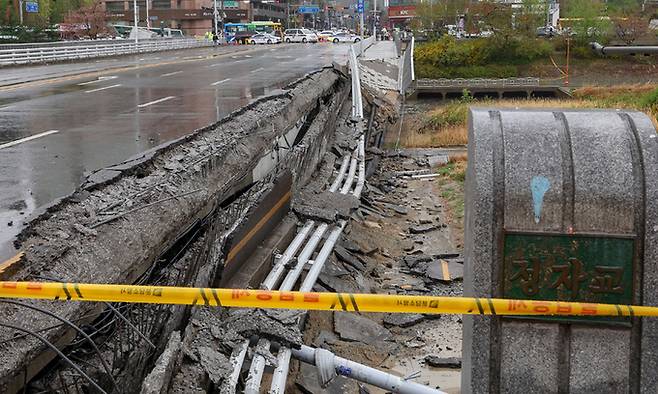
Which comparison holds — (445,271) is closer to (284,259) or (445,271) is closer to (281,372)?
(284,259)

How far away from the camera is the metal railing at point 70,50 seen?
33.1 meters

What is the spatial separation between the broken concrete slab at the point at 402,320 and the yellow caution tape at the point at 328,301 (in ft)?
17.7

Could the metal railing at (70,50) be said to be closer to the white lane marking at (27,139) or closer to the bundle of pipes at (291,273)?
the white lane marking at (27,139)

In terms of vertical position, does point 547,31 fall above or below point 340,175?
above

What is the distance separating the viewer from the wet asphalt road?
835cm

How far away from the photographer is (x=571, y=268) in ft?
12.3

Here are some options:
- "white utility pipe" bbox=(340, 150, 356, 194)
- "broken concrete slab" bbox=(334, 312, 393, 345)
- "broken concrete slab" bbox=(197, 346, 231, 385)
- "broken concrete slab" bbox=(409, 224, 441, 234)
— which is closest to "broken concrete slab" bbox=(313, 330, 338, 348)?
"broken concrete slab" bbox=(334, 312, 393, 345)

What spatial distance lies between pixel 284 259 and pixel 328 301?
14.4 ft

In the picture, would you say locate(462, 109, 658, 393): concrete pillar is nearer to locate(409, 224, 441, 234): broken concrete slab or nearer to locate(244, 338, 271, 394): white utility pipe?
locate(244, 338, 271, 394): white utility pipe

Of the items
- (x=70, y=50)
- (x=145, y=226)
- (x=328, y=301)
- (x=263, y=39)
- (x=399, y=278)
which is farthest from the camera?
(x=263, y=39)

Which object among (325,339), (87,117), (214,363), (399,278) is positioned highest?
(87,117)

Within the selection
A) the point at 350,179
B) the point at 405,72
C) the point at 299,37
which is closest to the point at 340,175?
the point at 350,179

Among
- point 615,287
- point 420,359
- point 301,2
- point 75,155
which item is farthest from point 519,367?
point 301,2

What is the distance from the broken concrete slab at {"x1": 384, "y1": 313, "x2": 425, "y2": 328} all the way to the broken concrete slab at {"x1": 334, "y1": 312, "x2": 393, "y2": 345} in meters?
0.31
